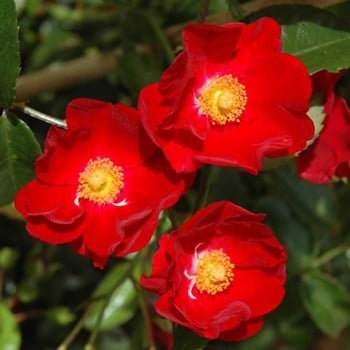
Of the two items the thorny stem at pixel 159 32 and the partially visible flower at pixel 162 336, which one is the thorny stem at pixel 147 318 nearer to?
the partially visible flower at pixel 162 336

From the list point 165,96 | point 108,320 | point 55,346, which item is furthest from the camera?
point 55,346

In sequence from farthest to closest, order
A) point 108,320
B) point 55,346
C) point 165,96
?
point 55,346 → point 108,320 → point 165,96

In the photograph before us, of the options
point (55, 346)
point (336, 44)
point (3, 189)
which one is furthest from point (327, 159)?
point (55, 346)

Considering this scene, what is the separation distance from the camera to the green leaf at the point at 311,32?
2.94ft

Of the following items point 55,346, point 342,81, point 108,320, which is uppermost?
point 342,81

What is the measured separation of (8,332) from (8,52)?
434 mm

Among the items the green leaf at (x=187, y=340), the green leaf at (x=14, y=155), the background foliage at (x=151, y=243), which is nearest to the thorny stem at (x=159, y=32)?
the background foliage at (x=151, y=243)

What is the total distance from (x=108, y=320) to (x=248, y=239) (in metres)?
0.37

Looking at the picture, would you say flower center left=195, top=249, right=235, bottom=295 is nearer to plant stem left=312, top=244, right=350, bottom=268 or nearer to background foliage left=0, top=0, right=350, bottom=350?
background foliage left=0, top=0, right=350, bottom=350

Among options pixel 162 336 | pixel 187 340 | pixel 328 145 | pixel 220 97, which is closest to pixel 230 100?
pixel 220 97

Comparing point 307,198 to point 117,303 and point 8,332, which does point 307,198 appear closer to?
point 117,303

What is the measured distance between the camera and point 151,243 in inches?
44.7

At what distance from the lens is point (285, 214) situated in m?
1.28

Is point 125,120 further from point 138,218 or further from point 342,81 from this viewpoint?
point 342,81
